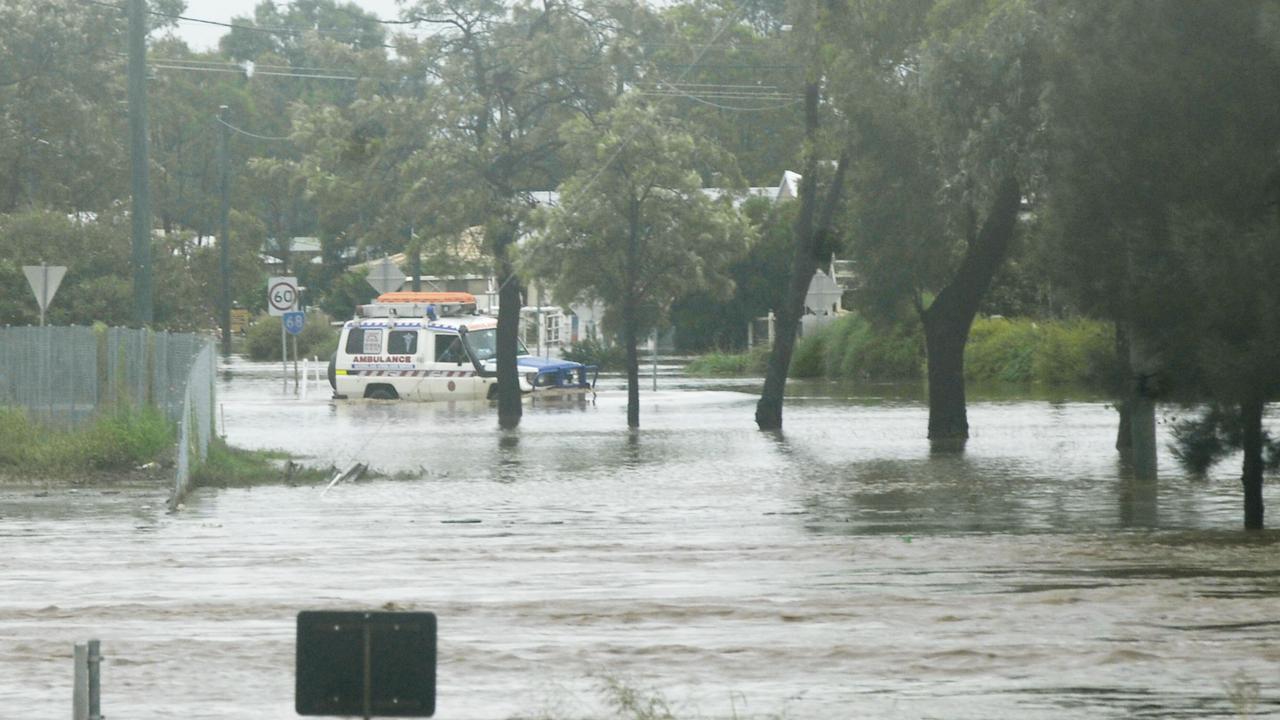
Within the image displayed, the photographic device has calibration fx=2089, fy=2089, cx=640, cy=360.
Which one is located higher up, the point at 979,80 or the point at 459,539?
the point at 979,80

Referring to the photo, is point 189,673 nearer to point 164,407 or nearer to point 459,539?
point 459,539

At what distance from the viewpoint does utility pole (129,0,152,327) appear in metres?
25.2

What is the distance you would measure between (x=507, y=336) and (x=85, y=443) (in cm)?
1481

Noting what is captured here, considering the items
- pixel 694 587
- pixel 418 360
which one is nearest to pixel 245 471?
pixel 694 587

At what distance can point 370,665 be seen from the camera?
21.2 feet

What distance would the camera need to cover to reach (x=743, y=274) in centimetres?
7469

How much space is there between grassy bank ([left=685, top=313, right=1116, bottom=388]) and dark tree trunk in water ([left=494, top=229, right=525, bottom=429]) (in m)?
13.8

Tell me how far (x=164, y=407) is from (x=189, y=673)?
1598cm

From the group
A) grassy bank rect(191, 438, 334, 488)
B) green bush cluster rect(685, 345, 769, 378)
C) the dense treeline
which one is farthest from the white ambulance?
grassy bank rect(191, 438, 334, 488)

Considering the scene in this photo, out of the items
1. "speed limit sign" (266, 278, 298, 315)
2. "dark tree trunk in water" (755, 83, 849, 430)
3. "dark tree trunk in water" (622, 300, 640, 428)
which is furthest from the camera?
"speed limit sign" (266, 278, 298, 315)

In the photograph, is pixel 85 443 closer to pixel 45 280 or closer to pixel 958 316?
pixel 45 280

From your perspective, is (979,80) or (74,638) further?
(979,80)

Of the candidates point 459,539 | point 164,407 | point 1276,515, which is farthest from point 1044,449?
point 459,539

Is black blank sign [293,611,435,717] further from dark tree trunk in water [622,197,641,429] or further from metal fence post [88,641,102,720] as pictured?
dark tree trunk in water [622,197,641,429]
